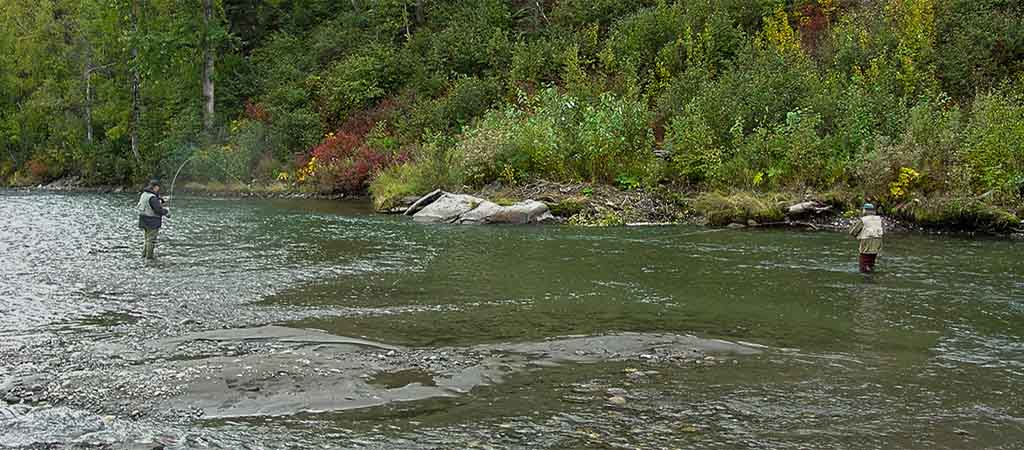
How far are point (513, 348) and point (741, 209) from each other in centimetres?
1620

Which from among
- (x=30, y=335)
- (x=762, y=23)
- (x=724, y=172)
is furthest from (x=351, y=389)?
(x=762, y=23)

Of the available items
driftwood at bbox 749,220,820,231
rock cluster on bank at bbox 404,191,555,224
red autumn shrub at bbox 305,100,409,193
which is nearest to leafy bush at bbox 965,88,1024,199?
driftwood at bbox 749,220,820,231

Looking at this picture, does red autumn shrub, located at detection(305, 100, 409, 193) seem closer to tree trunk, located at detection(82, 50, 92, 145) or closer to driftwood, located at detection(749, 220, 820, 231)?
driftwood, located at detection(749, 220, 820, 231)

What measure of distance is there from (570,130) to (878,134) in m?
10.2

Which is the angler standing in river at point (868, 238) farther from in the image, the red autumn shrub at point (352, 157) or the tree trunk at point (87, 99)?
the tree trunk at point (87, 99)

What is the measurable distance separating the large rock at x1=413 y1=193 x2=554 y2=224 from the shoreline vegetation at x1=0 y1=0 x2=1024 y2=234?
39.3 inches

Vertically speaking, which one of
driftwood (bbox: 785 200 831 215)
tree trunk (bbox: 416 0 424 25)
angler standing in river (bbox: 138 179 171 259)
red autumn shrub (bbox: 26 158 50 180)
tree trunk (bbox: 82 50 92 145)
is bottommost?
angler standing in river (bbox: 138 179 171 259)

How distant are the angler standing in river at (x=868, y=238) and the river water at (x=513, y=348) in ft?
1.62

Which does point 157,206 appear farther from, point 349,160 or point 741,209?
point 349,160

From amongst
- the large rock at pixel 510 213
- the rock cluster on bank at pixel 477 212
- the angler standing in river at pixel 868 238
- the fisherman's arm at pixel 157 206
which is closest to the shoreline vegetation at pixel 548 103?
the large rock at pixel 510 213

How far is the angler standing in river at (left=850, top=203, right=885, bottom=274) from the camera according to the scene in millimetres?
15328

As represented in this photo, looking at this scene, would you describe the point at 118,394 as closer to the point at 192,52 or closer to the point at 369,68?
the point at 369,68

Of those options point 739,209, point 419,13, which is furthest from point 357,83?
point 739,209

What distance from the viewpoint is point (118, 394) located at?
25.2 ft
